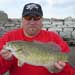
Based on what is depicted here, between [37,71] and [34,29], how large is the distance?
0.66 metres

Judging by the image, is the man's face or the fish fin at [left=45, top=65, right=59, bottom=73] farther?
the man's face

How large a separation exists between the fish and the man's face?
483 millimetres

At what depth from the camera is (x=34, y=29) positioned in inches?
242

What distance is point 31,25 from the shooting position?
6.13 m

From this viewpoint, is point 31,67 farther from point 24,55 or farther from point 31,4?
point 31,4

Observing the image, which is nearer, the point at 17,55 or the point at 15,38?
the point at 17,55

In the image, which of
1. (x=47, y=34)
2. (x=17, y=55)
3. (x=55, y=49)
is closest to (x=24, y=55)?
(x=17, y=55)

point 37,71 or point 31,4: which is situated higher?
point 31,4

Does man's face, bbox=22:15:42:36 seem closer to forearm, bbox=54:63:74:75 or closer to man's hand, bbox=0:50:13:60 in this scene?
man's hand, bbox=0:50:13:60

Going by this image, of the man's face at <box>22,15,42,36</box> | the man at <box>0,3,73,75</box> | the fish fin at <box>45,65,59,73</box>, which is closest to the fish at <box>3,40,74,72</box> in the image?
the fish fin at <box>45,65,59,73</box>

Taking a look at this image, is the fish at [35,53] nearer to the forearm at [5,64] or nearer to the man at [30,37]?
the man at [30,37]

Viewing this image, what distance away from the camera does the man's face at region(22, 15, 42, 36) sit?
6143mm

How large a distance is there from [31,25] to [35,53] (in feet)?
2.11

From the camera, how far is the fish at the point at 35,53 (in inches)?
222
